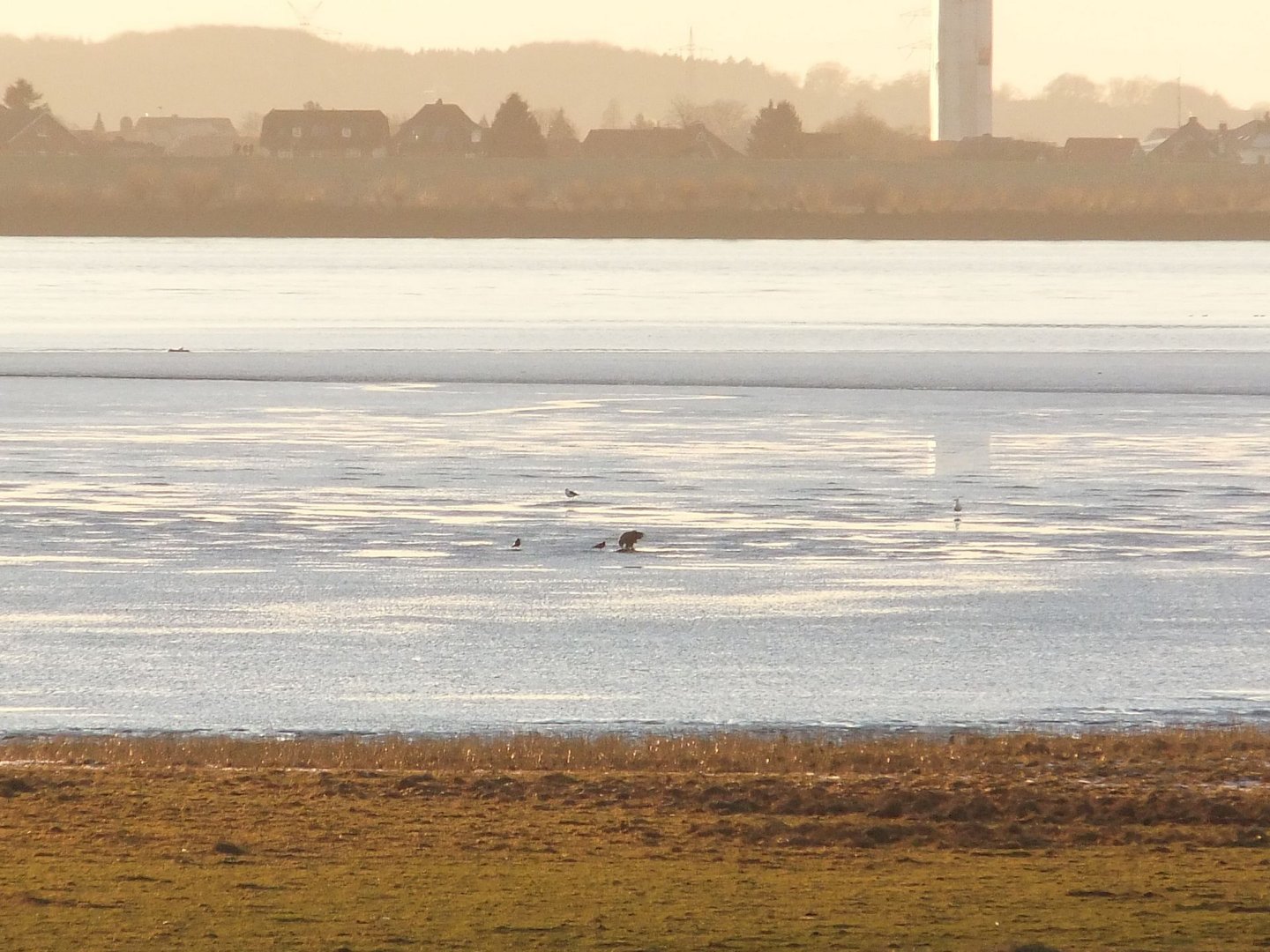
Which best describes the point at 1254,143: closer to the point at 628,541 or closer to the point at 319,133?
the point at 319,133

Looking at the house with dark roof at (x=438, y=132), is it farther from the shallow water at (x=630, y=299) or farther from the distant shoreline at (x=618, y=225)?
the shallow water at (x=630, y=299)

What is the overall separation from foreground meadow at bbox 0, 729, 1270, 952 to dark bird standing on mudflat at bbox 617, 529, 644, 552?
18.5ft

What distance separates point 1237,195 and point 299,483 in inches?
3931

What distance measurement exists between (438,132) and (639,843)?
496ft

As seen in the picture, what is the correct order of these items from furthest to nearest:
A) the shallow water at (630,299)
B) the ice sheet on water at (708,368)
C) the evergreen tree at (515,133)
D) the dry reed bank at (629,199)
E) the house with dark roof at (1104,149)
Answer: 1. the house with dark roof at (1104,149)
2. the evergreen tree at (515,133)
3. the dry reed bank at (629,199)
4. the shallow water at (630,299)
5. the ice sheet on water at (708,368)

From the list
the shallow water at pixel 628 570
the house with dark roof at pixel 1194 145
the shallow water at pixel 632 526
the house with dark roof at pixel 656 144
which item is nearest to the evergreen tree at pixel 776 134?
the house with dark roof at pixel 656 144

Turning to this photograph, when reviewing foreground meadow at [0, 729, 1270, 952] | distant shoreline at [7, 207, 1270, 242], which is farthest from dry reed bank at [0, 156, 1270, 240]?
foreground meadow at [0, 729, 1270, 952]

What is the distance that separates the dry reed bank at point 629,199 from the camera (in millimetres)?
100688

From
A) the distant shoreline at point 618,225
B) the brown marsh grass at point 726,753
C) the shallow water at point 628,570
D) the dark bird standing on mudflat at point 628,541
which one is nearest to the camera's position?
the brown marsh grass at point 726,753

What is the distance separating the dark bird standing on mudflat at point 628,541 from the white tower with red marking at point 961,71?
132 m

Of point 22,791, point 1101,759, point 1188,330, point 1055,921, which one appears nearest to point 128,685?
point 22,791

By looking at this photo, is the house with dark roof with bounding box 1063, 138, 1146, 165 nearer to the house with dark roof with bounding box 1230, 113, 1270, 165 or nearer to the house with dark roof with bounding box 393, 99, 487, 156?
the house with dark roof with bounding box 1230, 113, 1270, 165

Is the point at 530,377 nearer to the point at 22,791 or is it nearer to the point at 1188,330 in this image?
the point at 1188,330

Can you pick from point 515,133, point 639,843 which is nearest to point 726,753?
point 639,843
